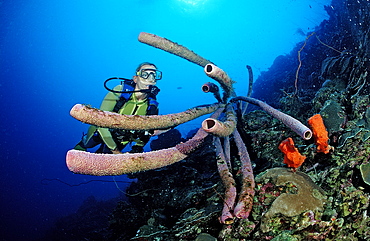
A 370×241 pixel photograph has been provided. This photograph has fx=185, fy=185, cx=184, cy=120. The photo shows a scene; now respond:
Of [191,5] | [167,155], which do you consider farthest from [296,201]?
[191,5]

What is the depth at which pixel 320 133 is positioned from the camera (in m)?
2.11

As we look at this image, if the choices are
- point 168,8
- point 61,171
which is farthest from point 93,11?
point 61,171

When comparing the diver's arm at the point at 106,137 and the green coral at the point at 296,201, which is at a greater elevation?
the diver's arm at the point at 106,137

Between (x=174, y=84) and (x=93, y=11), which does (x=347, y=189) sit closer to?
(x=93, y=11)

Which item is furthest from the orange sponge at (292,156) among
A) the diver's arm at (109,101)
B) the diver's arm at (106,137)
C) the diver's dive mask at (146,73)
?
the diver's dive mask at (146,73)

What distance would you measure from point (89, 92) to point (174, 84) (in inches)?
1757

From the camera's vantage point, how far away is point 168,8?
62250 mm

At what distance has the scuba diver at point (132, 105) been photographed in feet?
12.5

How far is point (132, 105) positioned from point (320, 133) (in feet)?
11.7

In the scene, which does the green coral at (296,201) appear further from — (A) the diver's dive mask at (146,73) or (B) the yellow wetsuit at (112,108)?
(A) the diver's dive mask at (146,73)

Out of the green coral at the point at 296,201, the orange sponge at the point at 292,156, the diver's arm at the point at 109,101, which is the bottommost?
the green coral at the point at 296,201

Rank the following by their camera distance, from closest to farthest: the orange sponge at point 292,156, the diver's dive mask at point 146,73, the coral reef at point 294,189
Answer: the coral reef at point 294,189, the orange sponge at point 292,156, the diver's dive mask at point 146,73

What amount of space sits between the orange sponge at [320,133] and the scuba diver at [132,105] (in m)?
2.85

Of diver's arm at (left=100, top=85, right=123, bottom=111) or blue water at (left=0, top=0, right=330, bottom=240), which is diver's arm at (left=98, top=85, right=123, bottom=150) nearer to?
diver's arm at (left=100, top=85, right=123, bottom=111)
